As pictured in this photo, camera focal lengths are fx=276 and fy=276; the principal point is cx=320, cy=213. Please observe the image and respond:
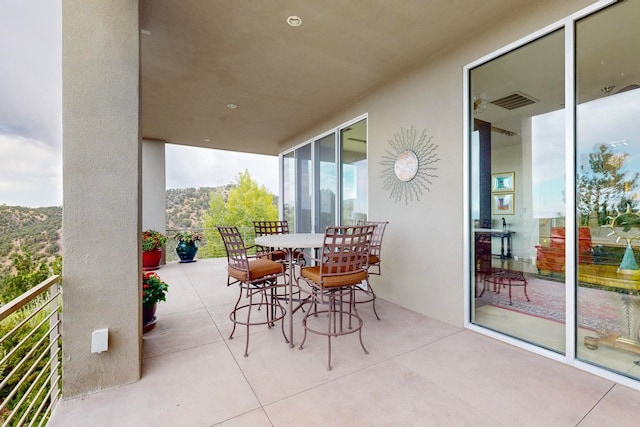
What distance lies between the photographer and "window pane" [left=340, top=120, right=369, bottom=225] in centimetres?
419

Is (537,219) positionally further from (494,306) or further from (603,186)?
(494,306)

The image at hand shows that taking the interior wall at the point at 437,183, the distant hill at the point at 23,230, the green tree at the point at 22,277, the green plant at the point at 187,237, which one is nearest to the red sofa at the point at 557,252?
the interior wall at the point at 437,183

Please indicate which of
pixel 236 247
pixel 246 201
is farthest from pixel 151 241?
pixel 246 201

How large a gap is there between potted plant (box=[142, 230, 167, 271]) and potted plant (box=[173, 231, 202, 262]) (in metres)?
0.64

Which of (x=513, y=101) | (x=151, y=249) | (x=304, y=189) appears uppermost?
(x=513, y=101)

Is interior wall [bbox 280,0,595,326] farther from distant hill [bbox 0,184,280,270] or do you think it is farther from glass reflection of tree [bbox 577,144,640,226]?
distant hill [bbox 0,184,280,270]

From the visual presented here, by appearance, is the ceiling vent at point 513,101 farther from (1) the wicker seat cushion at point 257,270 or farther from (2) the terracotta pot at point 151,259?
(2) the terracotta pot at point 151,259

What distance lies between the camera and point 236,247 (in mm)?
2410

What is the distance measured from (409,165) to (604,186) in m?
1.68

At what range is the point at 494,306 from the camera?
2.72m

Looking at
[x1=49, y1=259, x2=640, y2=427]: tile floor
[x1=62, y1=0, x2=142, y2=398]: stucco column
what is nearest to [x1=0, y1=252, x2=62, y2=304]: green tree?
[x1=49, y1=259, x2=640, y2=427]: tile floor

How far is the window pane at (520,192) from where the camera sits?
2.29m

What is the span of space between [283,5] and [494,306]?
11.0 ft

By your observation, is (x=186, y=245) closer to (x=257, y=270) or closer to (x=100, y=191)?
(x=257, y=270)
